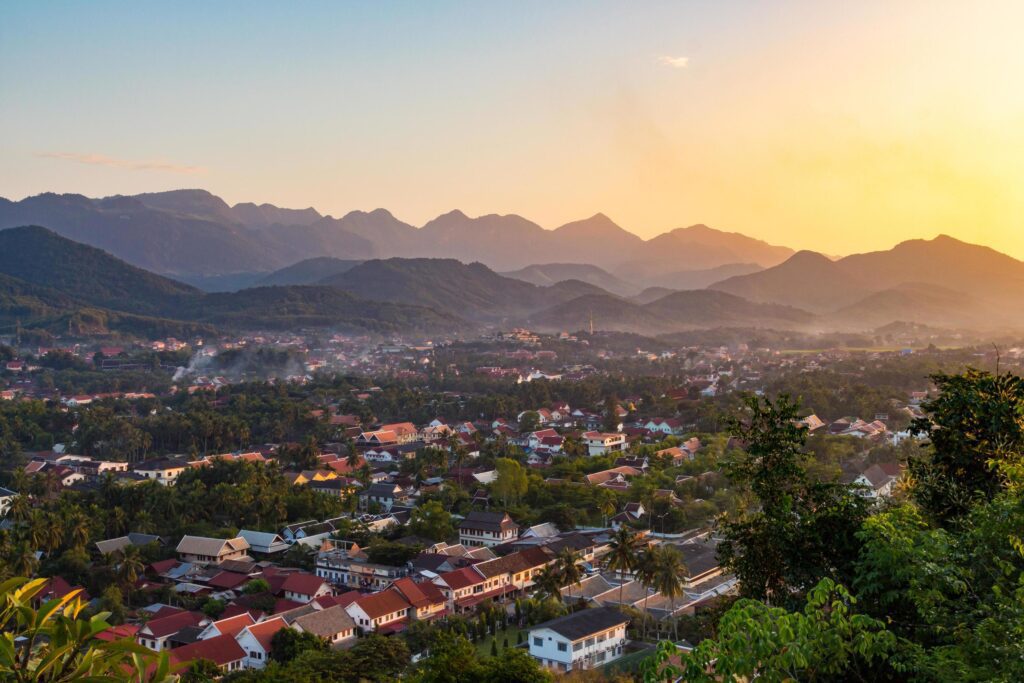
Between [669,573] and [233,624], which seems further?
[233,624]

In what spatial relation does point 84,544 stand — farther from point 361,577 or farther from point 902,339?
point 902,339

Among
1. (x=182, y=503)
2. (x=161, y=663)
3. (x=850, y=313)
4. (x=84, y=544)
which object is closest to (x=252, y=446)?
(x=182, y=503)

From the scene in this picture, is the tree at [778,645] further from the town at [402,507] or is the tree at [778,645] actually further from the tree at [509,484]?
the tree at [509,484]

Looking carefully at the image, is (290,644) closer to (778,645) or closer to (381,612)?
(381,612)

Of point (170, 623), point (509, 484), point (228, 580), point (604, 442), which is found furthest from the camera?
point (604, 442)

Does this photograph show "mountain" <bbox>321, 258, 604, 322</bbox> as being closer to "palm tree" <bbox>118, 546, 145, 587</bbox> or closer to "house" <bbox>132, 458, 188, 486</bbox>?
"house" <bbox>132, 458, 188, 486</bbox>

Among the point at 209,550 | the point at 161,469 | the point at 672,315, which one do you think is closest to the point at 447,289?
the point at 672,315
